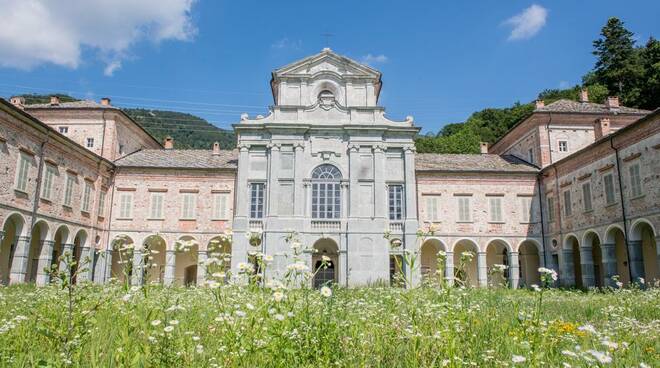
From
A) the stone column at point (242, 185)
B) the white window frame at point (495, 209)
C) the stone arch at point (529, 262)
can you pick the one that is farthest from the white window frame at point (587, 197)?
the stone column at point (242, 185)

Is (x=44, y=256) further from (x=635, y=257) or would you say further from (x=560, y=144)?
(x=560, y=144)

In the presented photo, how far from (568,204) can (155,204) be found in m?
25.2

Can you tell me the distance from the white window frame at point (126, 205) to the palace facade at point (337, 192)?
0.14 metres

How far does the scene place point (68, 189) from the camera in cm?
2427

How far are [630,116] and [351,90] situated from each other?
19107mm

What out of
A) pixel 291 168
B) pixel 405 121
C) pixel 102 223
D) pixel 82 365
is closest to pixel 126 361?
pixel 82 365

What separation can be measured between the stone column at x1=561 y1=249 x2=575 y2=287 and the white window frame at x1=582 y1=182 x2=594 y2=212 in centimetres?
343

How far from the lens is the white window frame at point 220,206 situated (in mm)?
29000

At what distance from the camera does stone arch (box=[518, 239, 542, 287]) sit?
3030 centimetres

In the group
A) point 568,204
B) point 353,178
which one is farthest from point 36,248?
point 568,204

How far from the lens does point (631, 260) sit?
20.6 m

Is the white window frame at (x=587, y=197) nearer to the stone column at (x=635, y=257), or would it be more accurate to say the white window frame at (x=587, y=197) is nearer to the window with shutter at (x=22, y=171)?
the stone column at (x=635, y=257)

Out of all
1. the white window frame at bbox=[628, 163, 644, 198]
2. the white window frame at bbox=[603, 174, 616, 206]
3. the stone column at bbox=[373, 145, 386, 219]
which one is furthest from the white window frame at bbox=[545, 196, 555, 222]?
the stone column at bbox=[373, 145, 386, 219]

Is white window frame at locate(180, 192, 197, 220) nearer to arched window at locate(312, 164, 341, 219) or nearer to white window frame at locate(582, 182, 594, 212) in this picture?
arched window at locate(312, 164, 341, 219)
